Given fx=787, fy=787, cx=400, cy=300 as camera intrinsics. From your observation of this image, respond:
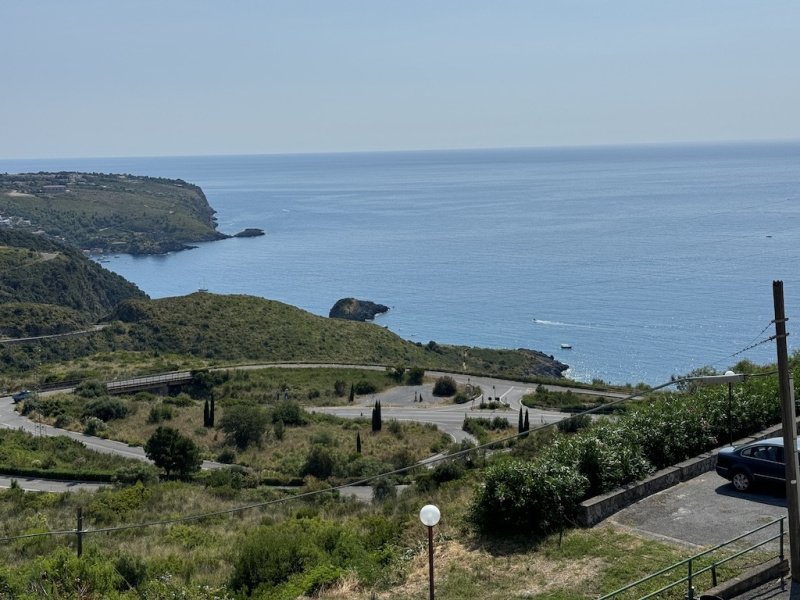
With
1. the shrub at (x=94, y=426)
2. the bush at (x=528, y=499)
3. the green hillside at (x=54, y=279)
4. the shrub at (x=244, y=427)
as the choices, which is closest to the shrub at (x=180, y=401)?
the shrub at (x=94, y=426)

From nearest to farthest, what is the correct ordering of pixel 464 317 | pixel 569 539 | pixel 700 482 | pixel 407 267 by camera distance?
pixel 569 539
pixel 700 482
pixel 464 317
pixel 407 267

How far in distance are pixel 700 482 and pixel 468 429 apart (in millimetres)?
26395

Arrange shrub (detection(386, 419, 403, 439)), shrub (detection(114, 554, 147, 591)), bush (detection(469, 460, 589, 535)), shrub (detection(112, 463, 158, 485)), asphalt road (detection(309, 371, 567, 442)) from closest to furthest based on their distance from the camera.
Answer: bush (detection(469, 460, 589, 535)), shrub (detection(114, 554, 147, 591)), shrub (detection(112, 463, 158, 485)), shrub (detection(386, 419, 403, 439)), asphalt road (detection(309, 371, 567, 442))

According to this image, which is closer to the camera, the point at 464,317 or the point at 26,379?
the point at 26,379

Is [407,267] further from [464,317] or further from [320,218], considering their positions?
[320,218]

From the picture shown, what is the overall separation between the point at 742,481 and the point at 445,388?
40.9 metres

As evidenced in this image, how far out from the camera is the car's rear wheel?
46.4ft

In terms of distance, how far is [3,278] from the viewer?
101188mm

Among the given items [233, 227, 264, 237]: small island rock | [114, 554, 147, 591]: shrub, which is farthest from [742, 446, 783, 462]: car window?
[233, 227, 264, 237]: small island rock

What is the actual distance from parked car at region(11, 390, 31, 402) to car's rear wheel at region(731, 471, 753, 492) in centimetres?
4524

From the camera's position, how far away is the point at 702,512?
13539mm

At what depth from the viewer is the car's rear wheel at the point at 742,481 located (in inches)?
557

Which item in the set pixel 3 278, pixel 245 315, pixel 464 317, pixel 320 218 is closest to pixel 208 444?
pixel 245 315

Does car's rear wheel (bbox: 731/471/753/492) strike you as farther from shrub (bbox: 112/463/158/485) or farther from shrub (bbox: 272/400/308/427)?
shrub (bbox: 272/400/308/427)
